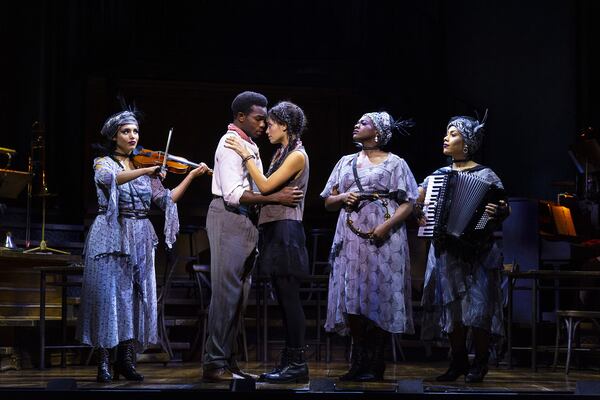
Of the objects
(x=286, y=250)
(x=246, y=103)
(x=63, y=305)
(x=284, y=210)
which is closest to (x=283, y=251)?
(x=286, y=250)

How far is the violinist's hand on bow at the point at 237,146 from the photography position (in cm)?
534

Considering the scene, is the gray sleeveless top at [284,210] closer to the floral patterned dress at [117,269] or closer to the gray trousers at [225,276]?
the gray trousers at [225,276]

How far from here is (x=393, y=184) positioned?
5758mm

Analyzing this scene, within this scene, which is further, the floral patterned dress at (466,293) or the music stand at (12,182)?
the music stand at (12,182)

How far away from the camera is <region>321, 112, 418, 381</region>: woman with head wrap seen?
5.65 meters

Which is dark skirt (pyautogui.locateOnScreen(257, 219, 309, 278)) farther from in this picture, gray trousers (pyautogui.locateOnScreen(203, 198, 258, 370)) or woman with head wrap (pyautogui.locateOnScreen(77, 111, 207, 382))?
woman with head wrap (pyautogui.locateOnScreen(77, 111, 207, 382))

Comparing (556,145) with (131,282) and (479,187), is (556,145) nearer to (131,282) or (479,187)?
(479,187)

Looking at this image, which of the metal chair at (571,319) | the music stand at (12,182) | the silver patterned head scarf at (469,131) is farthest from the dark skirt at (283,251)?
the music stand at (12,182)

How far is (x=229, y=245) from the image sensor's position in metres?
5.33

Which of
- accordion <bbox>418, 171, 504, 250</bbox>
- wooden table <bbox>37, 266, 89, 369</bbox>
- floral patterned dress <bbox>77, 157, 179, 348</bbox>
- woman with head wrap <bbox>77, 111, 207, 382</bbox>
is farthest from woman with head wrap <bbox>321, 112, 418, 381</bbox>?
wooden table <bbox>37, 266, 89, 369</bbox>

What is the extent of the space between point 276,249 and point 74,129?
6.90 meters

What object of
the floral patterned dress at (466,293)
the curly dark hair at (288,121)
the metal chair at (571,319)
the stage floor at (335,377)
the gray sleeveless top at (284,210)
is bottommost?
the stage floor at (335,377)

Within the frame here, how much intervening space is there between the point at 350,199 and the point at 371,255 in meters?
0.33

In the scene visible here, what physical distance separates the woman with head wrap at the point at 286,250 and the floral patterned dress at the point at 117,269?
747mm
